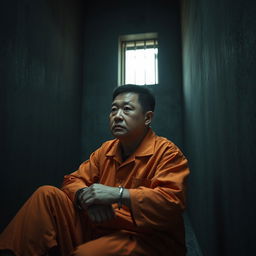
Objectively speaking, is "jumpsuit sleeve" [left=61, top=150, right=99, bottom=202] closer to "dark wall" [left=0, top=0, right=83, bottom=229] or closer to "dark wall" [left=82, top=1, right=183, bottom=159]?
"dark wall" [left=0, top=0, right=83, bottom=229]

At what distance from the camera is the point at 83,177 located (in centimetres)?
160

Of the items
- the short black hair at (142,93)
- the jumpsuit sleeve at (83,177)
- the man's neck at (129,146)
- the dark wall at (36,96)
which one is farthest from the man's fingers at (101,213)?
the dark wall at (36,96)

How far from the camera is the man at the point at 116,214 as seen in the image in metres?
1.13

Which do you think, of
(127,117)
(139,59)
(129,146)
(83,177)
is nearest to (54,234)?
(83,177)

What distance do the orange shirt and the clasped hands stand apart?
0.08 metres

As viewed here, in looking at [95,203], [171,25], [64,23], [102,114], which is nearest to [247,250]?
[95,203]

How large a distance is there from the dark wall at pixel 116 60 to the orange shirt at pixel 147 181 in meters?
2.29

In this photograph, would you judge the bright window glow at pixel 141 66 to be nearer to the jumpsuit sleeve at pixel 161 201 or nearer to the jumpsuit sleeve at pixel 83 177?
the jumpsuit sleeve at pixel 83 177

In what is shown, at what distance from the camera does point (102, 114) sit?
13.3 ft

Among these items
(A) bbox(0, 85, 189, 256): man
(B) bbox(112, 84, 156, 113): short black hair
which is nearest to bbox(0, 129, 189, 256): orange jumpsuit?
(A) bbox(0, 85, 189, 256): man

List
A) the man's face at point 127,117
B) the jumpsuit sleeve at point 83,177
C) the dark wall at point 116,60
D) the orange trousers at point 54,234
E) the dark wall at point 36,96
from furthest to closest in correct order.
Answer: the dark wall at point 116,60, the dark wall at point 36,96, the man's face at point 127,117, the jumpsuit sleeve at point 83,177, the orange trousers at point 54,234

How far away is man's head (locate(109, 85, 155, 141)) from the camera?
5.26ft

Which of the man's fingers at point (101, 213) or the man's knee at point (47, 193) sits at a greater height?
the man's knee at point (47, 193)

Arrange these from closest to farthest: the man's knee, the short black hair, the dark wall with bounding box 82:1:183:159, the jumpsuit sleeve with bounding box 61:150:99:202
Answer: the man's knee → the jumpsuit sleeve with bounding box 61:150:99:202 → the short black hair → the dark wall with bounding box 82:1:183:159
